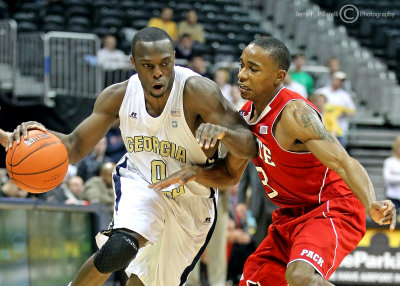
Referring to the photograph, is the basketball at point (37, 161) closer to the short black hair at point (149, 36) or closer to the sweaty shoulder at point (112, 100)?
the sweaty shoulder at point (112, 100)

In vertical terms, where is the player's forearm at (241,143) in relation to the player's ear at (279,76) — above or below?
below

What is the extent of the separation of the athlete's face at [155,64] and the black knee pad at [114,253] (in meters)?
1.01

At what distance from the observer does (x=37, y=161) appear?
5.07 meters

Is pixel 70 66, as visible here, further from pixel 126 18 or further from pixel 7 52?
pixel 126 18

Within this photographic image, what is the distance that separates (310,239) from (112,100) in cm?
174

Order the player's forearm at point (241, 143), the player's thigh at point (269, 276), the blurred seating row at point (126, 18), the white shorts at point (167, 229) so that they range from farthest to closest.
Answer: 1. the blurred seating row at point (126, 18)
2. the white shorts at point (167, 229)
3. the player's thigh at point (269, 276)
4. the player's forearm at point (241, 143)

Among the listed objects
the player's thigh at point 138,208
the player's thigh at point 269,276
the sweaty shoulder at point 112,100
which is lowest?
the player's thigh at point 269,276

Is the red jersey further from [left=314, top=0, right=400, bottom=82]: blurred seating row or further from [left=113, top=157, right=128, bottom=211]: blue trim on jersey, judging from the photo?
[left=314, top=0, right=400, bottom=82]: blurred seating row

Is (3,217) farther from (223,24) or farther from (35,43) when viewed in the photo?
(223,24)

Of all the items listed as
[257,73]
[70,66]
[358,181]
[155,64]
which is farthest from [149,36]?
[70,66]

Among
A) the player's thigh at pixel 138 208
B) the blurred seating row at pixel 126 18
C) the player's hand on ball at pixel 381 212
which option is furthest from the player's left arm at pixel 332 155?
the blurred seating row at pixel 126 18

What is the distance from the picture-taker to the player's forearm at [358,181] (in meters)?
4.52

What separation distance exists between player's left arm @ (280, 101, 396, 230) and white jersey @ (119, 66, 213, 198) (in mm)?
753

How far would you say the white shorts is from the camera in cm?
528
